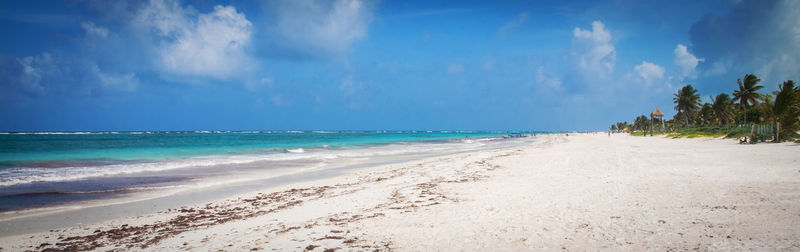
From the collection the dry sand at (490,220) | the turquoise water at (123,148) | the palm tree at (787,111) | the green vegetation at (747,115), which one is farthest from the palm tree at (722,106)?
the dry sand at (490,220)

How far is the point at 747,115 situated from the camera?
189ft

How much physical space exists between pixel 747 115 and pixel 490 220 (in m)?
80.5

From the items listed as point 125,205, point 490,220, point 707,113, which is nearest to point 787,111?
point 490,220

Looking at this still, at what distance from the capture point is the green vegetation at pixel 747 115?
23812 mm

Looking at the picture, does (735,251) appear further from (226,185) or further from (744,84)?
(744,84)

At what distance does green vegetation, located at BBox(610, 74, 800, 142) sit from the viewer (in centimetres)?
2381

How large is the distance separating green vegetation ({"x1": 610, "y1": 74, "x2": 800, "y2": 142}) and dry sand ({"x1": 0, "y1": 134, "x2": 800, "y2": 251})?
22.2m

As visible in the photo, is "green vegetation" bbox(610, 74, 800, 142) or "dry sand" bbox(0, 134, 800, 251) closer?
"dry sand" bbox(0, 134, 800, 251)

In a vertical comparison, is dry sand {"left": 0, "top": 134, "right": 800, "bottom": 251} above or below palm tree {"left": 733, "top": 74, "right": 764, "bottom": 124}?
below

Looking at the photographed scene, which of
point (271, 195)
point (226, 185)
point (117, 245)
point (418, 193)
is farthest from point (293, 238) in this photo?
point (226, 185)

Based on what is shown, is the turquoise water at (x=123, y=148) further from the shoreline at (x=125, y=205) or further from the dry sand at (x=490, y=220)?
the dry sand at (x=490, y=220)

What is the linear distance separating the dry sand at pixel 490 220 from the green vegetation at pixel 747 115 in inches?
873

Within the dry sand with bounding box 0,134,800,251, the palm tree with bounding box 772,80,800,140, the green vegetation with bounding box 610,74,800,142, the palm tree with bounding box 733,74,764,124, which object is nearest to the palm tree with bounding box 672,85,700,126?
the green vegetation with bounding box 610,74,800,142

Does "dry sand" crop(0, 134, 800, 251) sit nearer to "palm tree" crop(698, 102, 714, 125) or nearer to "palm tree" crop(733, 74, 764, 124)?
"palm tree" crop(733, 74, 764, 124)
